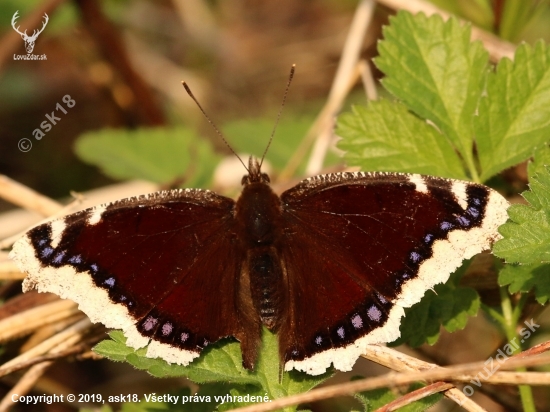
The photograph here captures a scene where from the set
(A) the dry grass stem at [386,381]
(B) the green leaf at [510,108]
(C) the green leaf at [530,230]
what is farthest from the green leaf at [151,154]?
(C) the green leaf at [530,230]

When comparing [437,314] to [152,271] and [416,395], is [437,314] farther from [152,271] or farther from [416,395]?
[152,271]

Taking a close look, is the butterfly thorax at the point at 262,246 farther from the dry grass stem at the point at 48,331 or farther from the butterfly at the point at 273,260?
the dry grass stem at the point at 48,331

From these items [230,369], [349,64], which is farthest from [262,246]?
[349,64]

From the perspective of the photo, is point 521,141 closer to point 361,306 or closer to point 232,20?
point 361,306

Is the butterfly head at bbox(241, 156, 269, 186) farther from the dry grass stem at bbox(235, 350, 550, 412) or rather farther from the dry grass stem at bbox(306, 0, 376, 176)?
the dry grass stem at bbox(306, 0, 376, 176)

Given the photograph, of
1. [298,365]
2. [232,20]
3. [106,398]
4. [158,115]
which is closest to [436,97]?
[298,365]

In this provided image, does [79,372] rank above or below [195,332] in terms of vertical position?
above

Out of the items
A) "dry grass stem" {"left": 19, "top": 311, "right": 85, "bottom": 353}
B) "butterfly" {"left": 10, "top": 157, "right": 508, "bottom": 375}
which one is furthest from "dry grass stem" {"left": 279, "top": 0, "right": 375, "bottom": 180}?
"dry grass stem" {"left": 19, "top": 311, "right": 85, "bottom": 353}
